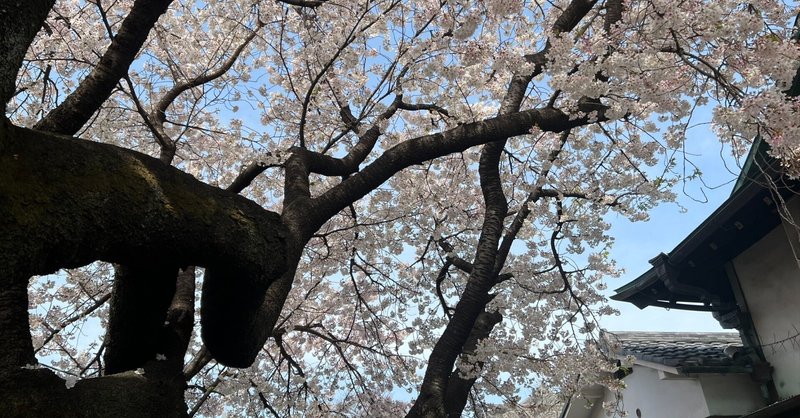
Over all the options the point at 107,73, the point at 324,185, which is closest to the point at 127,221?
the point at 107,73

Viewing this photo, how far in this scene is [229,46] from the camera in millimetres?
7801

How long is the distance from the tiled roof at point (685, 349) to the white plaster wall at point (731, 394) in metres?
0.34

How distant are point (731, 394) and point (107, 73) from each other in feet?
27.9

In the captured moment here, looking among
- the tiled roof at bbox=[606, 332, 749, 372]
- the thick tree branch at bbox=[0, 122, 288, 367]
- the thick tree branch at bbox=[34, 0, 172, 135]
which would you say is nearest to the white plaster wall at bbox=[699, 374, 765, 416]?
the tiled roof at bbox=[606, 332, 749, 372]

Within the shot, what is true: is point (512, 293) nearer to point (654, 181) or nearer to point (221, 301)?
point (654, 181)

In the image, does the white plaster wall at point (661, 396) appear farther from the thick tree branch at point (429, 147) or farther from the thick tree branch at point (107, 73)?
the thick tree branch at point (107, 73)

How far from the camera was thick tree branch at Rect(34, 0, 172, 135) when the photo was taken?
Answer: 358 centimetres

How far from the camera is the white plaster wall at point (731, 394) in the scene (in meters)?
7.78

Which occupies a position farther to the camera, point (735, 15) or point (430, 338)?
point (430, 338)

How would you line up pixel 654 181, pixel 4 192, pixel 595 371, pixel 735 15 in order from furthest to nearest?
pixel 595 371 < pixel 654 181 < pixel 735 15 < pixel 4 192

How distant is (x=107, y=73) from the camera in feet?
11.9

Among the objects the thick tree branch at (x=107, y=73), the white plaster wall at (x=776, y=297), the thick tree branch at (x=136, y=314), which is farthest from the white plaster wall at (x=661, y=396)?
the thick tree branch at (x=107, y=73)

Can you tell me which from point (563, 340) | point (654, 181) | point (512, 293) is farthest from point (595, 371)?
point (654, 181)

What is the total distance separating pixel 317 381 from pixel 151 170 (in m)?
7.42
